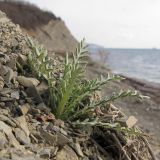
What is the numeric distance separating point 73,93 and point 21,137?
0.95 m

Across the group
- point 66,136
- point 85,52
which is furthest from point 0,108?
point 85,52

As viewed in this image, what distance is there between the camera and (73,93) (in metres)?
5.61

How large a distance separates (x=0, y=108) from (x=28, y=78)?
628mm

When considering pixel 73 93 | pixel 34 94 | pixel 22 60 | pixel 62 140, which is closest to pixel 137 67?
pixel 22 60

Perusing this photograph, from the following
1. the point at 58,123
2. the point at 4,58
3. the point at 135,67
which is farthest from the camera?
the point at 135,67

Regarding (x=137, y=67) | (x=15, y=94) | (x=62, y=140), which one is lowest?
(x=137, y=67)

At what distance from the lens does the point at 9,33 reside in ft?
21.6

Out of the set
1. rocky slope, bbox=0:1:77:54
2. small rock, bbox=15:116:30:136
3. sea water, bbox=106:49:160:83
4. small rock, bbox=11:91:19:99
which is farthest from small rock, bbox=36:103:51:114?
sea water, bbox=106:49:160:83

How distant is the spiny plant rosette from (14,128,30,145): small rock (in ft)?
2.08

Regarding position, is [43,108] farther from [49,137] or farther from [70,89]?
[49,137]

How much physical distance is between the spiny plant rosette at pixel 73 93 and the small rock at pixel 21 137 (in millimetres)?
634

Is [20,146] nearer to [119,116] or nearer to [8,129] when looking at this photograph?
[8,129]

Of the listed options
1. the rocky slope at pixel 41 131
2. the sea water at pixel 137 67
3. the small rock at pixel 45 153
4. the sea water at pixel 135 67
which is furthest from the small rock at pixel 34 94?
the sea water at pixel 137 67

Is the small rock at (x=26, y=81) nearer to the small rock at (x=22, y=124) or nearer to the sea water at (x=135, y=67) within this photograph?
the small rock at (x=22, y=124)
